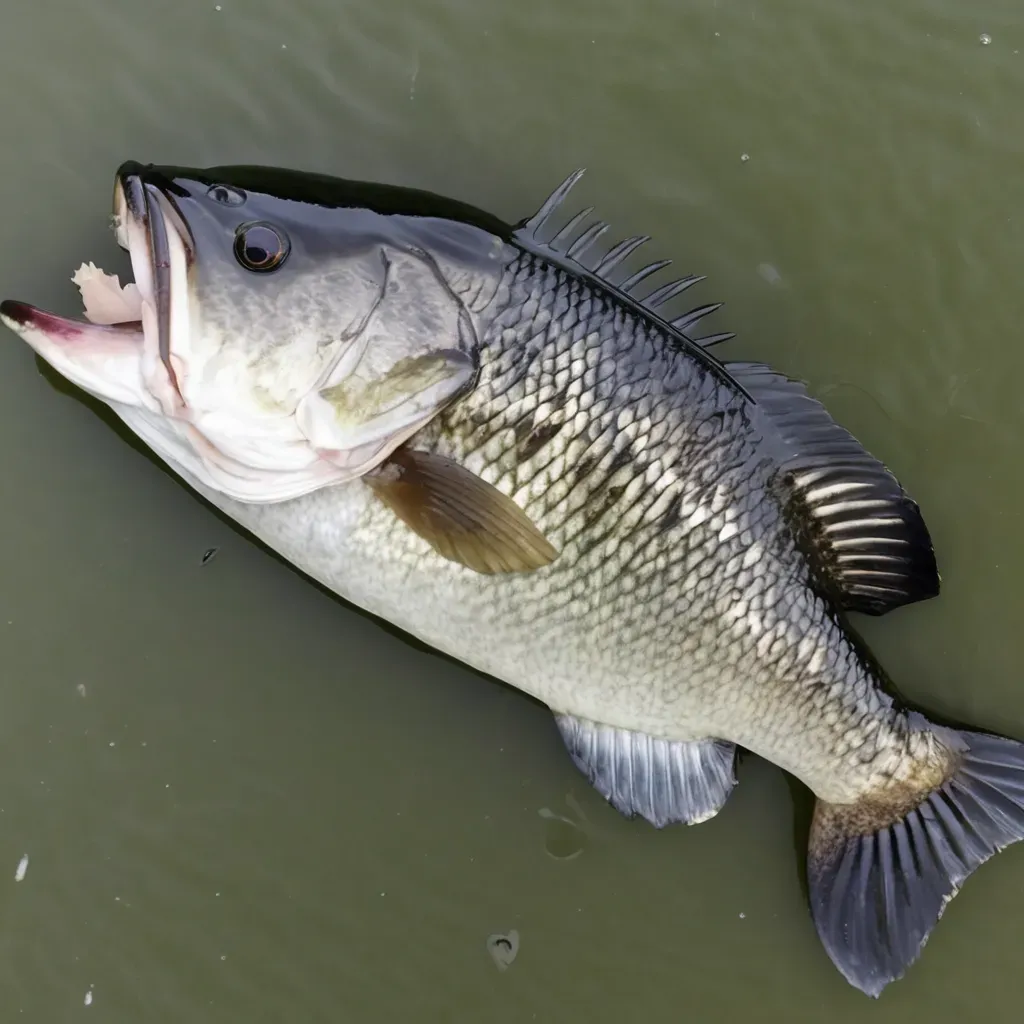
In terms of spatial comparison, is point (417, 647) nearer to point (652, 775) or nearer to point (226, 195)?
point (652, 775)

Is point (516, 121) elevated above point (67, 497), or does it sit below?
above

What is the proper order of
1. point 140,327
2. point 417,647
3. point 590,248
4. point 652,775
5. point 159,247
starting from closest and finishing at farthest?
1. point 159,247
2. point 140,327
3. point 590,248
4. point 652,775
5. point 417,647

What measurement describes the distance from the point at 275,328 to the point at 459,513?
490 millimetres

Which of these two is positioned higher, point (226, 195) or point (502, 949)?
point (226, 195)

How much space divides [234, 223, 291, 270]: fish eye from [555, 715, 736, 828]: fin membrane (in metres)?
1.19

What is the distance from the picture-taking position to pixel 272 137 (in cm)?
199

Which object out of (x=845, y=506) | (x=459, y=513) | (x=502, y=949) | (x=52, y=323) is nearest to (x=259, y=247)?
(x=52, y=323)

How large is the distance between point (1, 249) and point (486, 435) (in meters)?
1.33

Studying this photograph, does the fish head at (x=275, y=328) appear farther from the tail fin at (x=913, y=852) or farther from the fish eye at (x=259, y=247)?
the tail fin at (x=913, y=852)

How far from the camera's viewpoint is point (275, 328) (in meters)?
1.51

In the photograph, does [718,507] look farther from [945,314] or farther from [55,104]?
[55,104]

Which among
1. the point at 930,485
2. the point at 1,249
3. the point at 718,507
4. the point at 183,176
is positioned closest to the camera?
the point at 183,176

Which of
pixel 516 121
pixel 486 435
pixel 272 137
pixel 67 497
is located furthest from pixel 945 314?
pixel 67 497

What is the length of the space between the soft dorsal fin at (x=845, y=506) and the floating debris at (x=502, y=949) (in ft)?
3.85
